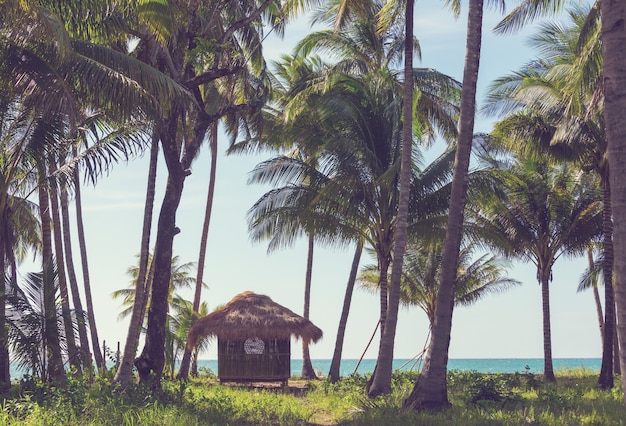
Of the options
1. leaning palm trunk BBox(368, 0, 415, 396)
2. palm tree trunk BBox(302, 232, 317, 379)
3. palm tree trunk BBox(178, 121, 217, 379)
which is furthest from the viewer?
palm tree trunk BBox(302, 232, 317, 379)

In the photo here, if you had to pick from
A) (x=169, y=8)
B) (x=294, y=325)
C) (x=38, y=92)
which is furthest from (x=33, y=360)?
(x=294, y=325)

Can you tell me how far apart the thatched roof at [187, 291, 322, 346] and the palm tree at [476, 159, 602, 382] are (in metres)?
6.41

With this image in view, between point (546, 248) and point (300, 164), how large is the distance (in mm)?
9316

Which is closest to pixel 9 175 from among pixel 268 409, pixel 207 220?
pixel 268 409

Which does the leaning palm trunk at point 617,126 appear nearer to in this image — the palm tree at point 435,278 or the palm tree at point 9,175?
the palm tree at point 9,175

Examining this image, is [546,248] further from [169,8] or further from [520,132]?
[169,8]

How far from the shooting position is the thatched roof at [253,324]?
2197 cm

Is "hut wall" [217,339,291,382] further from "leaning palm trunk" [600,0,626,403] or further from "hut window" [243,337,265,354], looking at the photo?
"leaning palm trunk" [600,0,626,403]

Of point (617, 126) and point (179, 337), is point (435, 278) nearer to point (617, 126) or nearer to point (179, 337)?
point (179, 337)

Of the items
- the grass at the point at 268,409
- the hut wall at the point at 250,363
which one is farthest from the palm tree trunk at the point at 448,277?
the hut wall at the point at 250,363

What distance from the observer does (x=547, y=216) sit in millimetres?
23844

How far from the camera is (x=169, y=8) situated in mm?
13094

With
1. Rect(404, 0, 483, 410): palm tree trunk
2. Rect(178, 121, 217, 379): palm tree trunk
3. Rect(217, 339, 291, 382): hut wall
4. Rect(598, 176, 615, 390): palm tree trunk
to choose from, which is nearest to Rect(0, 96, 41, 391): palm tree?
Rect(404, 0, 483, 410): palm tree trunk

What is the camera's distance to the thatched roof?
2197 cm
